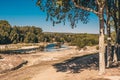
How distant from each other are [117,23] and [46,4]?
13.1 m

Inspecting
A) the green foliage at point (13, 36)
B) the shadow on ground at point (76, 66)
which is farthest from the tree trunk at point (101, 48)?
the green foliage at point (13, 36)

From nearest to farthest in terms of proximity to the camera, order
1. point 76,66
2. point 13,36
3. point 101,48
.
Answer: point 101,48 < point 76,66 < point 13,36

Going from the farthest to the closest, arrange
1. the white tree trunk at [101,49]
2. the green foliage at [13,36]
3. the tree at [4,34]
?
the green foliage at [13,36] < the tree at [4,34] < the white tree trunk at [101,49]

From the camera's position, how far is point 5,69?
41.8 m

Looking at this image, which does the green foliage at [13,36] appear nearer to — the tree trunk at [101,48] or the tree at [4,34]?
the tree at [4,34]

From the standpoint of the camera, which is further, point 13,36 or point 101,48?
point 13,36

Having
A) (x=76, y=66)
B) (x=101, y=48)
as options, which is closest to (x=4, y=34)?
(x=76, y=66)

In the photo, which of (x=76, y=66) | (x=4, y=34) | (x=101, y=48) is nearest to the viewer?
(x=101, y=48)

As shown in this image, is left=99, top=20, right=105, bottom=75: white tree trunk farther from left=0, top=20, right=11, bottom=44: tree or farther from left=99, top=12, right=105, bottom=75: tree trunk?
left=0, top=20, right=11, bottom=44: tree

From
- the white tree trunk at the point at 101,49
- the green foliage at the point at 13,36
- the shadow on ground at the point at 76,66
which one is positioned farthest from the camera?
the green foliage at the point at 13,36

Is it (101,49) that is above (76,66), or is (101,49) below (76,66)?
above

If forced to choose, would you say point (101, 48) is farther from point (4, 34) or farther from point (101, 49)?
point (4, 34)

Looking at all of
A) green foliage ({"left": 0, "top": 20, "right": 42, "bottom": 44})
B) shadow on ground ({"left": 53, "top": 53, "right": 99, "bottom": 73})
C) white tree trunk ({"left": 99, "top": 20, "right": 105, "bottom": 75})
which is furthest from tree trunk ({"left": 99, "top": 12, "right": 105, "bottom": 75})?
green foliage ({"left": 0, "top": 20, "right": 42, "bottom": 44})

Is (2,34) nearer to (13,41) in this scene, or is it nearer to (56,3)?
(13,41)
